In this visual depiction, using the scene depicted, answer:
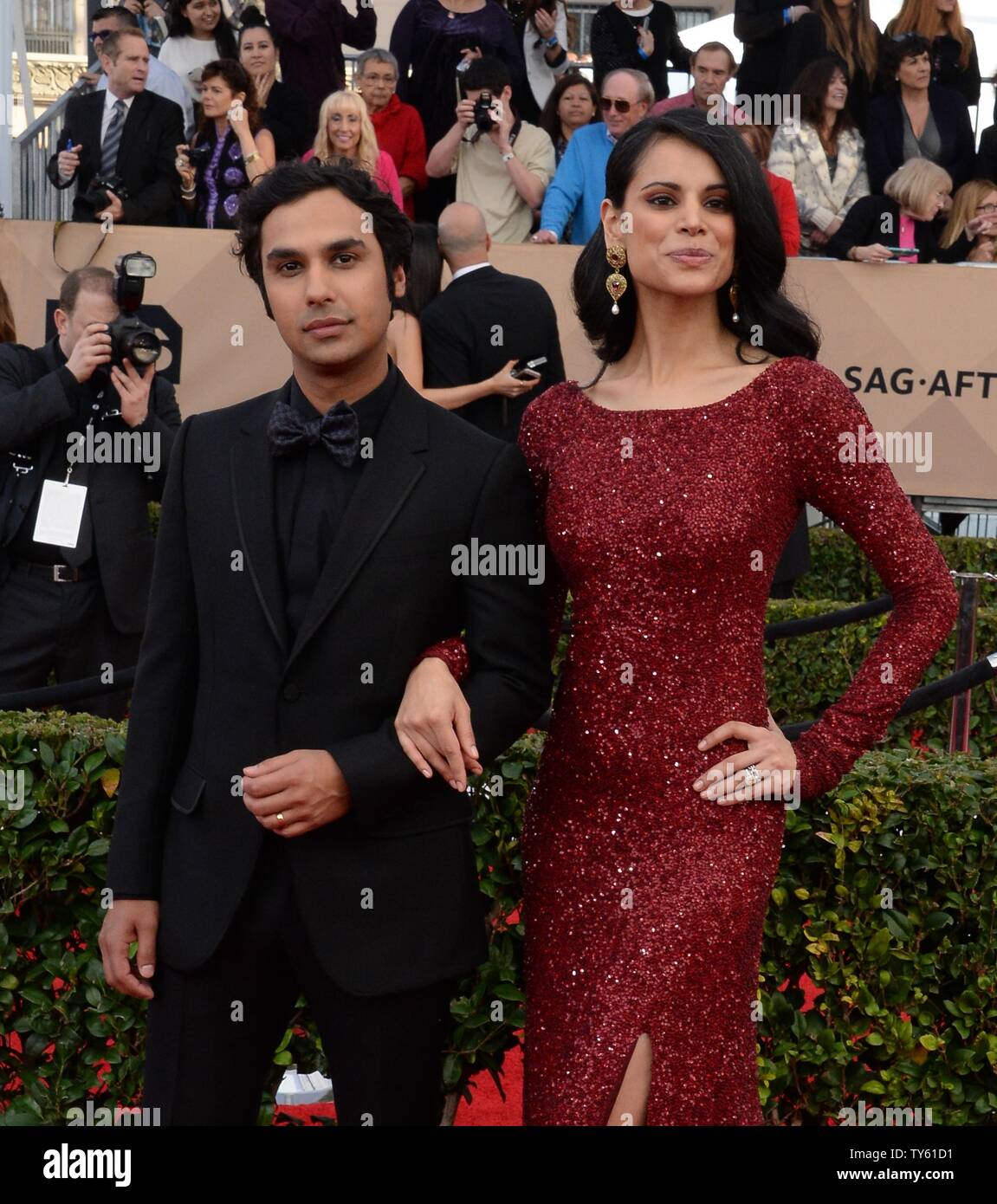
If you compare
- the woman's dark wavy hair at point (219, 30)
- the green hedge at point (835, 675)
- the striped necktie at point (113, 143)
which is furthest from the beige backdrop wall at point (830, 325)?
the green hedge at point (835, 675)

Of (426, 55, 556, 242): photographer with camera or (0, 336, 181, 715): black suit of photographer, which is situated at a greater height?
(426, 55, 556, 242): photographer with camera

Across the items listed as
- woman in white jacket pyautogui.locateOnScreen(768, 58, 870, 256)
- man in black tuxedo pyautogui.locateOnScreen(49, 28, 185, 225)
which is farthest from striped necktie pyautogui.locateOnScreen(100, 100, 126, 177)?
woman in white jacket pyautogui.locateOnScreen(768, 58, 870, 256)

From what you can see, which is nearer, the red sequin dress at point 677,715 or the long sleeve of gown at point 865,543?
the red sequin dress at point 677,715

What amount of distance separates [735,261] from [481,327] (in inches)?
138

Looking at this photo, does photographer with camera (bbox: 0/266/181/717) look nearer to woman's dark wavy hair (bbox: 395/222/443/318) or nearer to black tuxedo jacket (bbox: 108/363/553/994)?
woman's dark wavy hair (bbox: 395/222/443/318)

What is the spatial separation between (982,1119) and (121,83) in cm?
665

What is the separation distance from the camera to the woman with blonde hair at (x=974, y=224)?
895cm

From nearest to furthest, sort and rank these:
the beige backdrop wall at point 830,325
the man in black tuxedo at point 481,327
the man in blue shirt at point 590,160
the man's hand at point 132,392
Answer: the man's hand at point 132,392, the man in black tuxedo at point 481,327, the man in blue shirt at point 590,160, the beige backdrop wall at point 830,325

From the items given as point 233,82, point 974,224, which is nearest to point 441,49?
point 233,82

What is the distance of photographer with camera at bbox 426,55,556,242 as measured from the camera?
8469 mm

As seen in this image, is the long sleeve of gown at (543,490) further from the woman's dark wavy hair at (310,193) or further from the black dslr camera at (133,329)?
the black dslr camera at (133,329)

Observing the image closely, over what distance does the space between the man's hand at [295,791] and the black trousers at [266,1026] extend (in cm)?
15
